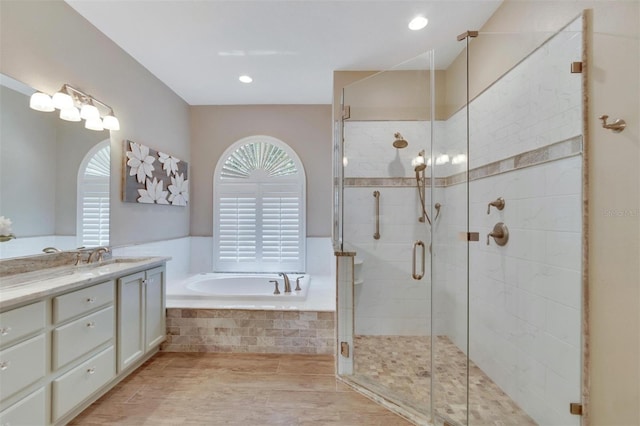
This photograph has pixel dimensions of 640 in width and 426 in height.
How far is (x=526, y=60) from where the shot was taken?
168 centimetres

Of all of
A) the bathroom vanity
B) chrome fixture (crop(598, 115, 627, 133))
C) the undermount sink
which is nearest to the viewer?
chrome fixture (crop(598, 115, 627, 133))

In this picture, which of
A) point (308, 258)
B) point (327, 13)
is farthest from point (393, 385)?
point (327, 13)

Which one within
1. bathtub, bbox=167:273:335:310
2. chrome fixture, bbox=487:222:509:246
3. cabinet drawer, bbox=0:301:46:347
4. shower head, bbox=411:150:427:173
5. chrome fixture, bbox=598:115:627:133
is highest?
shower head, bbox=411:150:427:173

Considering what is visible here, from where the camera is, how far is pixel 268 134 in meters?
3.67

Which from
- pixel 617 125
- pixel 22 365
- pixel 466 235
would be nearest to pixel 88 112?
pixel 22 365

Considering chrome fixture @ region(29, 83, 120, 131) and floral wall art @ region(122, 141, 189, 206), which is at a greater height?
chrome fixture @ region(29, 83, 120, 131)

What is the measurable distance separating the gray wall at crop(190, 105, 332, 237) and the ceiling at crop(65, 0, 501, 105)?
2.24 ft

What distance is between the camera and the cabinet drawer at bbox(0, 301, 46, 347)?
1.23m

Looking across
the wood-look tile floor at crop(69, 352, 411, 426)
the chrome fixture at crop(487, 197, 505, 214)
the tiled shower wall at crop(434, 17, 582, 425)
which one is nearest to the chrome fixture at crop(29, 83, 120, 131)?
the wood-look tile floor at crop(69, 352, 411, 426)

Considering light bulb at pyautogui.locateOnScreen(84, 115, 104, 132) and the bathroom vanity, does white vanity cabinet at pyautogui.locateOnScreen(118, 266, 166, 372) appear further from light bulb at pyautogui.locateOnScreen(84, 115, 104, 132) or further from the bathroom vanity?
light bulb at pyautogui.locateOnScreen(84, 115, 104, 132)

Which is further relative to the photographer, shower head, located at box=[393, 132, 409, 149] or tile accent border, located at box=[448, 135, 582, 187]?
shower head, located at box=[393, 132, 409, 149]

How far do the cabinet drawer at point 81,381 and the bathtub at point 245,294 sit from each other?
2.44 ft

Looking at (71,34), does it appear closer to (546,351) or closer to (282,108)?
(282,108)

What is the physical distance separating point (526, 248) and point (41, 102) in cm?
323
